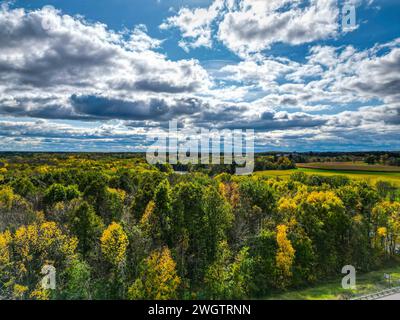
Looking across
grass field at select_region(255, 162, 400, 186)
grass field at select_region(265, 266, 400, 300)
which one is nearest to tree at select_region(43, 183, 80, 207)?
grass field at select_region(265, 266, 400, 300)

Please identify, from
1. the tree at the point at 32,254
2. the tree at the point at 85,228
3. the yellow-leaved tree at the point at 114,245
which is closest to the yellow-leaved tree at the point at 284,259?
the yellow-leaved tree at the point at 114,245

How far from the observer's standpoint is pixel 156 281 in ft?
101

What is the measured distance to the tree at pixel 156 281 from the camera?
30047mm

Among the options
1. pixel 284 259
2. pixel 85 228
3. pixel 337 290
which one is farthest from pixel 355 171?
pixel 85 228

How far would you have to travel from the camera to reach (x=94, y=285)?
30.6 metres

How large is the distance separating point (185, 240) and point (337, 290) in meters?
16.9

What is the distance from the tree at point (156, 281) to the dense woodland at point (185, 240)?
93 mm

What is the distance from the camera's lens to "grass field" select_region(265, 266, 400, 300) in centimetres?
3375

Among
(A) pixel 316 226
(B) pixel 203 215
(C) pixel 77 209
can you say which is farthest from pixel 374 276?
(C) pixel 77 209

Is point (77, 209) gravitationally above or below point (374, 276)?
above

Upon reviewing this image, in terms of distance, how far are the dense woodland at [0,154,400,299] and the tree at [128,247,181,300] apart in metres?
→ 0.09

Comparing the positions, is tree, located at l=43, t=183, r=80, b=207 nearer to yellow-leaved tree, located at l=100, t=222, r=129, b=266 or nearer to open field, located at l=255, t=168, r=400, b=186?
yellow-leaved tree, located at l=100, t=222, r=129, b=266
